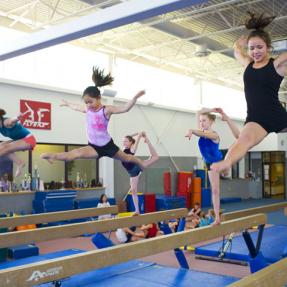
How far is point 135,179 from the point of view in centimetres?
477

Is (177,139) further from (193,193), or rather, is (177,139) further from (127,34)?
(127,34)

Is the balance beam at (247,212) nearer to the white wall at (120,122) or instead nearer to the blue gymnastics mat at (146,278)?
the blue gymnastics mat at (146,278)

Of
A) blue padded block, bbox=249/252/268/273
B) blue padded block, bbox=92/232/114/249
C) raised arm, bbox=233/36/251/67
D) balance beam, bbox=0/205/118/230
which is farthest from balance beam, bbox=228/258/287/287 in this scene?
blue padded block, bbox=92/232/114/249

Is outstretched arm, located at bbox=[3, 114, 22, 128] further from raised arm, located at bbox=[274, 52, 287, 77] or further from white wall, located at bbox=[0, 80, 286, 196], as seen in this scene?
white wall, located at bbox=[0, 80, 286, 196]

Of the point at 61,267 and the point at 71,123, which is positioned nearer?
the point at 61,267

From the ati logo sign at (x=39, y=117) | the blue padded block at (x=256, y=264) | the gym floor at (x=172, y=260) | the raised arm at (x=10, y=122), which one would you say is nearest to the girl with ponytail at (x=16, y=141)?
the raised arm at (x=10, y=122)

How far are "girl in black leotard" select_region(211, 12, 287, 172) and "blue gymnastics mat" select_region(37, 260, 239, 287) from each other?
3.66 m

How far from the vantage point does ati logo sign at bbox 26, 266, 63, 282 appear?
9.16ft

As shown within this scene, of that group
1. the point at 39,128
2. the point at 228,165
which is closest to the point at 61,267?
the point at 228,165

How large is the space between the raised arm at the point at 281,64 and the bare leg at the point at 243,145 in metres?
0.39

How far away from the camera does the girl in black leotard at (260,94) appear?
8.91 ft

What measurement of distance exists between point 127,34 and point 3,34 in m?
3.38

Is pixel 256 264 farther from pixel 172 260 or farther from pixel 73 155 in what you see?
pixel 73 155

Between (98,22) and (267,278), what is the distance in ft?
7.27
